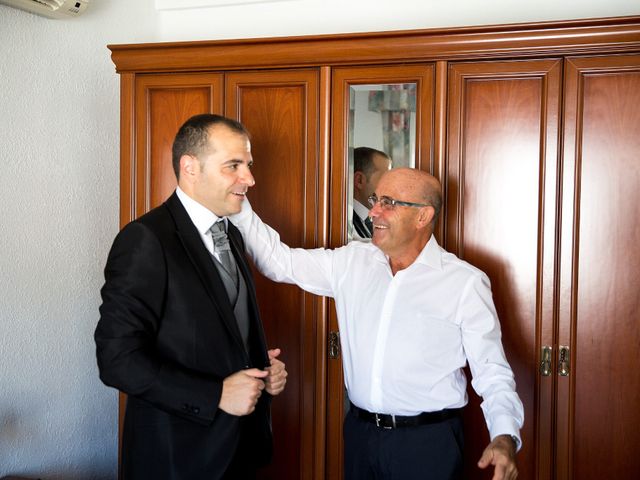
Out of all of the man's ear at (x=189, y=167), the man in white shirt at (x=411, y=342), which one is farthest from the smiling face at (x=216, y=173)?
the man in white shirt at (x=411, y=342)

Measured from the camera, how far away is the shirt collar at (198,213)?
1.99 metres

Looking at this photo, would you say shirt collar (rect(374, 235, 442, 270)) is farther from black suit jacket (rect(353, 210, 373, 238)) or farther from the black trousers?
the black trousers

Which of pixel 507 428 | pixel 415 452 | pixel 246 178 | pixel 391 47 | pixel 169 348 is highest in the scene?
pixel 391 47

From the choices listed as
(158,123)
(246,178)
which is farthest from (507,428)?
(158,123)

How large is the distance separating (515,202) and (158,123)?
1.51m

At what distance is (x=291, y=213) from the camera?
2.73 metres

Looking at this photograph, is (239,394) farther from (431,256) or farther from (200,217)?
(431,256)

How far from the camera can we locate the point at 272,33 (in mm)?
3191

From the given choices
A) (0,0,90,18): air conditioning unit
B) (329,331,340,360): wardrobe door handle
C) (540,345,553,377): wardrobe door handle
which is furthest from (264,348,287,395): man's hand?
(0,0,90,18): air conditioning unit

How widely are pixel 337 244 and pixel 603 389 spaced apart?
1.14m

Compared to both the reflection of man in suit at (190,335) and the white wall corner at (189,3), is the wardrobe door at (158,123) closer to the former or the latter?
the white wall corner at (189,3)

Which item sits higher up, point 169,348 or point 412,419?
point 169,348

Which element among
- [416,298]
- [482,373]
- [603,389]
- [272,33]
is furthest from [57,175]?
[603,389]

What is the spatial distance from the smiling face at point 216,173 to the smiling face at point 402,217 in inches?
20.1
